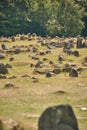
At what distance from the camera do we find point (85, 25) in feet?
300

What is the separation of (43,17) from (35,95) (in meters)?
56.5

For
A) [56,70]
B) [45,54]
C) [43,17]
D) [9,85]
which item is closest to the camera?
[9,85]

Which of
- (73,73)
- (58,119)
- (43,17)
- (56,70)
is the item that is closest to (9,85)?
(73,73)

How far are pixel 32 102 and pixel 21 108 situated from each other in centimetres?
170

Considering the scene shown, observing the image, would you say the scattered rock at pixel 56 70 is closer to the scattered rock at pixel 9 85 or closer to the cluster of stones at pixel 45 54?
the cluster of stones at pixel 45 54

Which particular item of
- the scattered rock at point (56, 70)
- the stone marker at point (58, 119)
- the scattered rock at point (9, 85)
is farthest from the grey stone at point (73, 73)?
the stone marker at point (58, 119)

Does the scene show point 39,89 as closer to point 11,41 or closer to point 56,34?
point 11,41

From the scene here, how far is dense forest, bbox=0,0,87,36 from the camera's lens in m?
83.3

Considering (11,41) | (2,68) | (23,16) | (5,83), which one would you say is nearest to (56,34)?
(23,16)

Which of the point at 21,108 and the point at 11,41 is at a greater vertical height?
the point at 21,108

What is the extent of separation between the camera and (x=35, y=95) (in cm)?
3138

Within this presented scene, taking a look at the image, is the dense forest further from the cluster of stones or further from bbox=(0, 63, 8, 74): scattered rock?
bbox=(0, 63, 8, 74): scattered rock

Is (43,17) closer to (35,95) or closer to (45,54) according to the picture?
(45,54)

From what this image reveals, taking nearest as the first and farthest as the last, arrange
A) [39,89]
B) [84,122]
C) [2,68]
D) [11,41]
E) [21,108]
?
[84,122]
[21,108]
[39,89]
[2,68]
[11,41]
